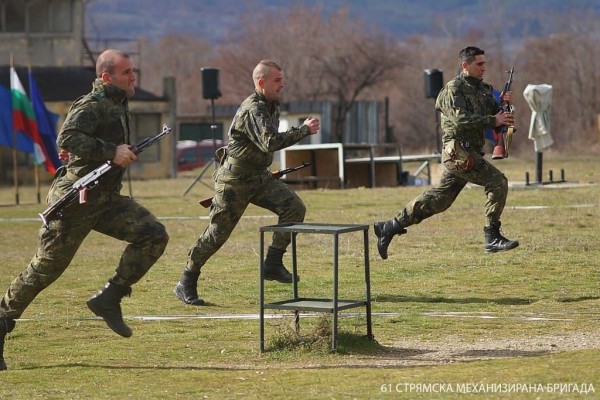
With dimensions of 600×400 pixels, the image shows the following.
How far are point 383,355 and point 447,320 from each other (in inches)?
66.6

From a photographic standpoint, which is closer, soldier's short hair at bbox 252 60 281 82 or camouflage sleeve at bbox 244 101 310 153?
camouflage sleeve at bbox 244 101 310 153

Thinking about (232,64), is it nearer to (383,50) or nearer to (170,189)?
(383,50)

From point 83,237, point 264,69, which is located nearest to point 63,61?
point 264,69

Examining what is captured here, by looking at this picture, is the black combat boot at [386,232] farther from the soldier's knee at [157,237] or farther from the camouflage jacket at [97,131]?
the camouflage jacket at [97,131]

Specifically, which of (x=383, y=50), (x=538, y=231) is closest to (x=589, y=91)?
(x=383, y=50)

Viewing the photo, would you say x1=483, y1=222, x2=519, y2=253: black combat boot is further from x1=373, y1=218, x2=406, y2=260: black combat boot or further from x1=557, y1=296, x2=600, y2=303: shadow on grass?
x1=557, y1=296, x2=600, y2=303: shadow on grass

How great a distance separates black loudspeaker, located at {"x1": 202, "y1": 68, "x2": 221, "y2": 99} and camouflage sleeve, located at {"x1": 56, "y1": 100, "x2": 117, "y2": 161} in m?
23.6

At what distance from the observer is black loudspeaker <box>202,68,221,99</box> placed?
34.0 metres

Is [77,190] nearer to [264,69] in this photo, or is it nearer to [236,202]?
[264,69]

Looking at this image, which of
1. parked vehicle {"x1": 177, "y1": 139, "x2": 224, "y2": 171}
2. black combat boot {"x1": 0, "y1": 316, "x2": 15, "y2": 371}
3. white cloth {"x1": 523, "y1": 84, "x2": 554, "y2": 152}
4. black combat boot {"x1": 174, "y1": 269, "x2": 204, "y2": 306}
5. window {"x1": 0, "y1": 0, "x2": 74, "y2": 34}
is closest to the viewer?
black combat boot {"x1": 0, "y1": 316, "x2": 15, "y2": 371}

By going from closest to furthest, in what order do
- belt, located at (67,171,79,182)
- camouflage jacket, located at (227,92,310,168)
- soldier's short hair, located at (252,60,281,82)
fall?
belt, located at (67,171,79,182), camouflage jacket, located at (227,92,310,168), soldier's short hair, located at (252,60,281,82)

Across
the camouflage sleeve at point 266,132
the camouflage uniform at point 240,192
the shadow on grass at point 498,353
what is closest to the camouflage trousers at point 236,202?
the camouflage uniform at point 240,192

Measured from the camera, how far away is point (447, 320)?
11945 mm

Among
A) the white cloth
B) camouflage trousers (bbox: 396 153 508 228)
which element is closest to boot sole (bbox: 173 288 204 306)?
camouflage trousers (bbox: 396 153 508 228)
